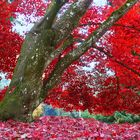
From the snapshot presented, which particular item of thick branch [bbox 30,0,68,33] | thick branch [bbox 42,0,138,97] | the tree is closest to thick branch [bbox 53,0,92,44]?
the tree

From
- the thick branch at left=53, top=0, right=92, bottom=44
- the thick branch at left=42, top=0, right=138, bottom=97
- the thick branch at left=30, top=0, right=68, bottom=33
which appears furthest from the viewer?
the thick branch at left=30, top=0, right=68, bottom=33

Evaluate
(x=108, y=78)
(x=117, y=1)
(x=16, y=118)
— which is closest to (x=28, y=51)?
(x=16, y=118)

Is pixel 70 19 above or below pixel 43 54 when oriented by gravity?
above

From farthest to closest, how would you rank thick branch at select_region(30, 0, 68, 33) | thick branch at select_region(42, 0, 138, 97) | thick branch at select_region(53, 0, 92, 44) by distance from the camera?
thick branch at select_region(30, 0, 68, 33) → thick branch at select_region(53, 0, 92, 44) → thick branch at select_region(42, 0, 138, 97)

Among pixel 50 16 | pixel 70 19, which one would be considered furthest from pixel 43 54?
pixel 70 19

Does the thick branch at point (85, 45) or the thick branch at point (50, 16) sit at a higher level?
the thick branch at point (50, 16)

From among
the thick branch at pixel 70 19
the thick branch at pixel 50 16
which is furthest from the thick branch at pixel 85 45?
the thick branch at pixel 50 16

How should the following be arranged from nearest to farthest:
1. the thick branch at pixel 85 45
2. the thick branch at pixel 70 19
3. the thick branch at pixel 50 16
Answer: the thick branch at pixel 85 45 → the thick branch at pixel 70 19 → the thick branch at pixel 50 16

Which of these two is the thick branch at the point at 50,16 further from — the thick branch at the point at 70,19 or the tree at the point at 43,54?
the thick branch at the point at 70,19

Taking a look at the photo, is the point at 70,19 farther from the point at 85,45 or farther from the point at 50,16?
the point at 85,45

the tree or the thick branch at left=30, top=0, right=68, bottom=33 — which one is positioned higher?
the thick branch at left=30, top=0, right=68, bottom=33

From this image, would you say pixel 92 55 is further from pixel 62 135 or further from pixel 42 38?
pixel 62 135

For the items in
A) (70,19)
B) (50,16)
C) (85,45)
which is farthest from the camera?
(50,16)

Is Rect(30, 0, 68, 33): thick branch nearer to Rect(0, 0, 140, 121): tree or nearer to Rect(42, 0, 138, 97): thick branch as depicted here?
Rect(0, 0, 140, 121): tree
